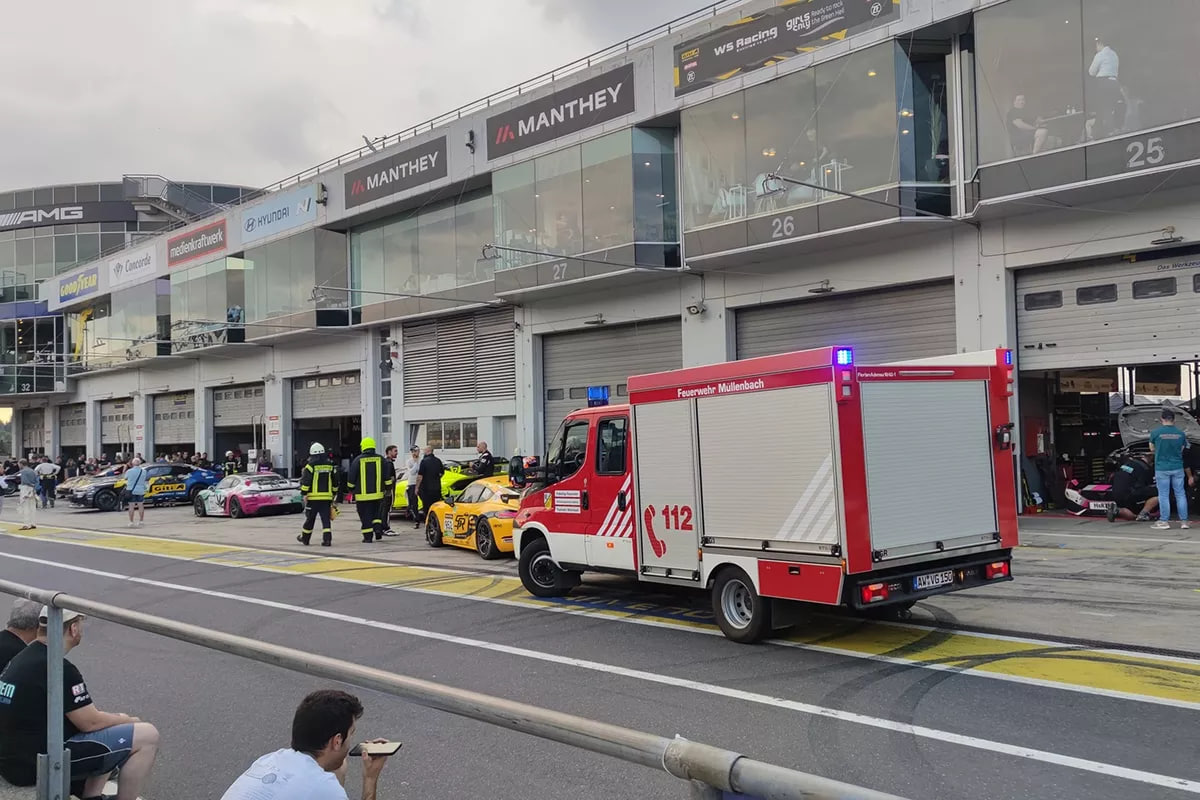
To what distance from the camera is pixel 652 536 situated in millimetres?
8859

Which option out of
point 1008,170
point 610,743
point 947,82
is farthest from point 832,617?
point 947,82

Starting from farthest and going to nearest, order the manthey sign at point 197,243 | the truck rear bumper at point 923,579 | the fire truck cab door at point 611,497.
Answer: the manthey sign at point 197,243
the fire truck cab door at point 611,497
the truck rear bumper at point 923,579

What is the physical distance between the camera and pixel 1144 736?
512 centimetres

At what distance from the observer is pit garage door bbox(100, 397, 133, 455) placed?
49.0 metres

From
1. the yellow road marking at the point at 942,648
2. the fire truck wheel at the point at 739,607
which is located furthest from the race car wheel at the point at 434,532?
the fire truck wheel at the point at 739,607

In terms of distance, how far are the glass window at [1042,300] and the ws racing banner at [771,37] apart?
5.98 m

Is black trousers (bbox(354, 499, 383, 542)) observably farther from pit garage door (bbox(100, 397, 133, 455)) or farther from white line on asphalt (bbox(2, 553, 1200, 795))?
pit garage door (bbox(100, 397, 133, 455))

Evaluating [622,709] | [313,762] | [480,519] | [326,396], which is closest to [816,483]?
[622,709]

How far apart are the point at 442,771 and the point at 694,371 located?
4.48 metres

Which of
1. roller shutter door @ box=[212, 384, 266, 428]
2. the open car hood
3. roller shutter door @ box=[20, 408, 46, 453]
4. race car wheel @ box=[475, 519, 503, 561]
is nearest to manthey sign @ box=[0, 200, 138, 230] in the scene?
roller shutter door @ box=[20, 408, 46, 453]

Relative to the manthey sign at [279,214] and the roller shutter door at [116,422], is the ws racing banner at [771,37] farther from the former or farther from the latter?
the roller shutter door at [116,422]

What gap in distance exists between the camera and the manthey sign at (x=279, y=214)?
33469 mm

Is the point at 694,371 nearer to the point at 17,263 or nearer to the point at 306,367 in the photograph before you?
the point at 306,367

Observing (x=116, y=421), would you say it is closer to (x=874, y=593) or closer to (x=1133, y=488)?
(x=1133, y=488)
